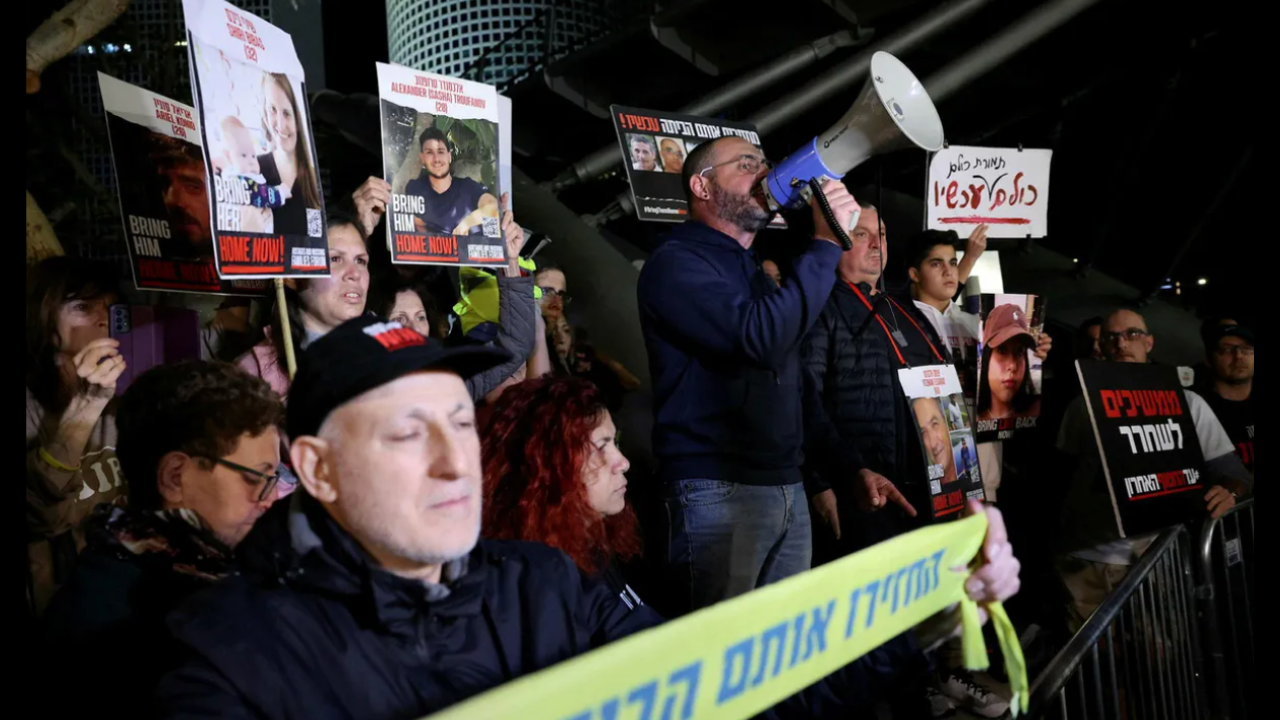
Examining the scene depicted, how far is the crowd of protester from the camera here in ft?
4.96

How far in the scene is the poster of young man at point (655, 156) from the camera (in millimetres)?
4730

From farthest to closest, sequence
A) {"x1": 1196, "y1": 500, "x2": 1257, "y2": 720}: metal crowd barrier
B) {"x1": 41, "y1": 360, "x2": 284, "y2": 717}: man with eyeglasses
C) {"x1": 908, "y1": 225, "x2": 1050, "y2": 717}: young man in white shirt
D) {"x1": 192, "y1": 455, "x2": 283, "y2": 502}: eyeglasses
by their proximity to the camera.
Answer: {"x1": 908, "y1": 225, "x2": 1050, "y2": 717}: young man in white shirt → {"x1": 1196, "y1": 500, "x2": 1257, "y2": 720}: metal crowd barrier → {"x1": 192, "y1": 455, "x2": 283, "y2": 502}: eyeglasses → {"x1": 41, "y1": 360, "x2": 284, "y2": 717}: man with eyeglasses

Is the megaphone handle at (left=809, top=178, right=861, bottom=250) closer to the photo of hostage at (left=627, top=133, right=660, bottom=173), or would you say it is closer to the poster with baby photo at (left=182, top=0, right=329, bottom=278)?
the poster with baby photo at (left=182, top=0, right=329, bottom=278)

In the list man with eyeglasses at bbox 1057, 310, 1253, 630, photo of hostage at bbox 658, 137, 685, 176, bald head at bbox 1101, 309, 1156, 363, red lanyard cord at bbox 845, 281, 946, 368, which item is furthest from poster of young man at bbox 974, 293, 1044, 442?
photo of hostage at bbox 658, 137, 685, 176

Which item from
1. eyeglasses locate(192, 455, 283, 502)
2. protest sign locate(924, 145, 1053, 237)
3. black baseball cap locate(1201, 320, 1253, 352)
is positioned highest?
protest sign locate(924, 145, 1053, 237)

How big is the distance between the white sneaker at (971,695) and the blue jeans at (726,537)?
151 cm

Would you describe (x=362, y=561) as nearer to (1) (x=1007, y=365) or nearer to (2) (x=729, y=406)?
(2) (x=729, y=406)

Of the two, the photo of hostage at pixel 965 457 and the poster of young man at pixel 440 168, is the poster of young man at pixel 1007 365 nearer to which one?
the photo of hostage at pixel 965 457

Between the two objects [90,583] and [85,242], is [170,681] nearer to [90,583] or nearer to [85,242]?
[90,583]

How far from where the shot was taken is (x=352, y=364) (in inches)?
60.0

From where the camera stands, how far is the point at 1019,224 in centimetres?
604

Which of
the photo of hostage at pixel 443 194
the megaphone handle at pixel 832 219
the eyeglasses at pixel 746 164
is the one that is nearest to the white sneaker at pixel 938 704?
the megaphone handle at pixel 832 219

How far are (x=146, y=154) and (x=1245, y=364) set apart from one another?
4786 mm

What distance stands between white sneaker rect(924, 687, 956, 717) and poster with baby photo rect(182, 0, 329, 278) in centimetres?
273
